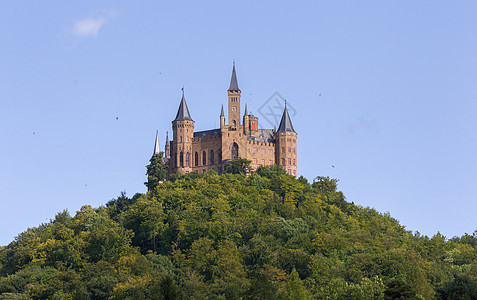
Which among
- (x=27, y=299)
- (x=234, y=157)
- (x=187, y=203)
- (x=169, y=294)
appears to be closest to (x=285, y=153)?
(x=234, y=157)

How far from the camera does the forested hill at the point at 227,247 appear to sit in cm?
11494

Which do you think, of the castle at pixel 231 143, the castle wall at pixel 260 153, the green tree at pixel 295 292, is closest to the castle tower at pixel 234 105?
the castle at pixel 231 143

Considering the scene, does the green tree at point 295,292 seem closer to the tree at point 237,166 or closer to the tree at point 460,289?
the tree at point 460,289

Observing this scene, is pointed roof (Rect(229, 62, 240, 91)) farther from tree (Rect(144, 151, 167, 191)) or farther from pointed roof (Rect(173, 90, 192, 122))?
tree (Rect(144, 151, 167, 191))

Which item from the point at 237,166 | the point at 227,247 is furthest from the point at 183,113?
the point at 227,247

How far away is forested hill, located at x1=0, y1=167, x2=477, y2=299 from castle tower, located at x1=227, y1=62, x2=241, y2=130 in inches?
282

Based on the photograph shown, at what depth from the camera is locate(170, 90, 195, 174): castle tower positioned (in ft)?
469

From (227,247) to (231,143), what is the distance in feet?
71.2

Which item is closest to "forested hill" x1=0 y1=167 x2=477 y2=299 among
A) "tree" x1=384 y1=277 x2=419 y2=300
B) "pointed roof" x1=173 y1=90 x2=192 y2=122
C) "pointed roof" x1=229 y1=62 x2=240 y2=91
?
"tree" x1=384 y1=277 x2=419 y2=300

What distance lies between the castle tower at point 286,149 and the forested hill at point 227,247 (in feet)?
8.54

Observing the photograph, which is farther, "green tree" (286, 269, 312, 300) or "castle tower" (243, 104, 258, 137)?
"castle tower" (243, 104, 258, 137)

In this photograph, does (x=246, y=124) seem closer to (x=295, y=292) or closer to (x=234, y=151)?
(x=234, y=151)

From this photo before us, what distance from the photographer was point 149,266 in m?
120

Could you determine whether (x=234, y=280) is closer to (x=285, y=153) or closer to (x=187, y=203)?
(x=187, y=203)
